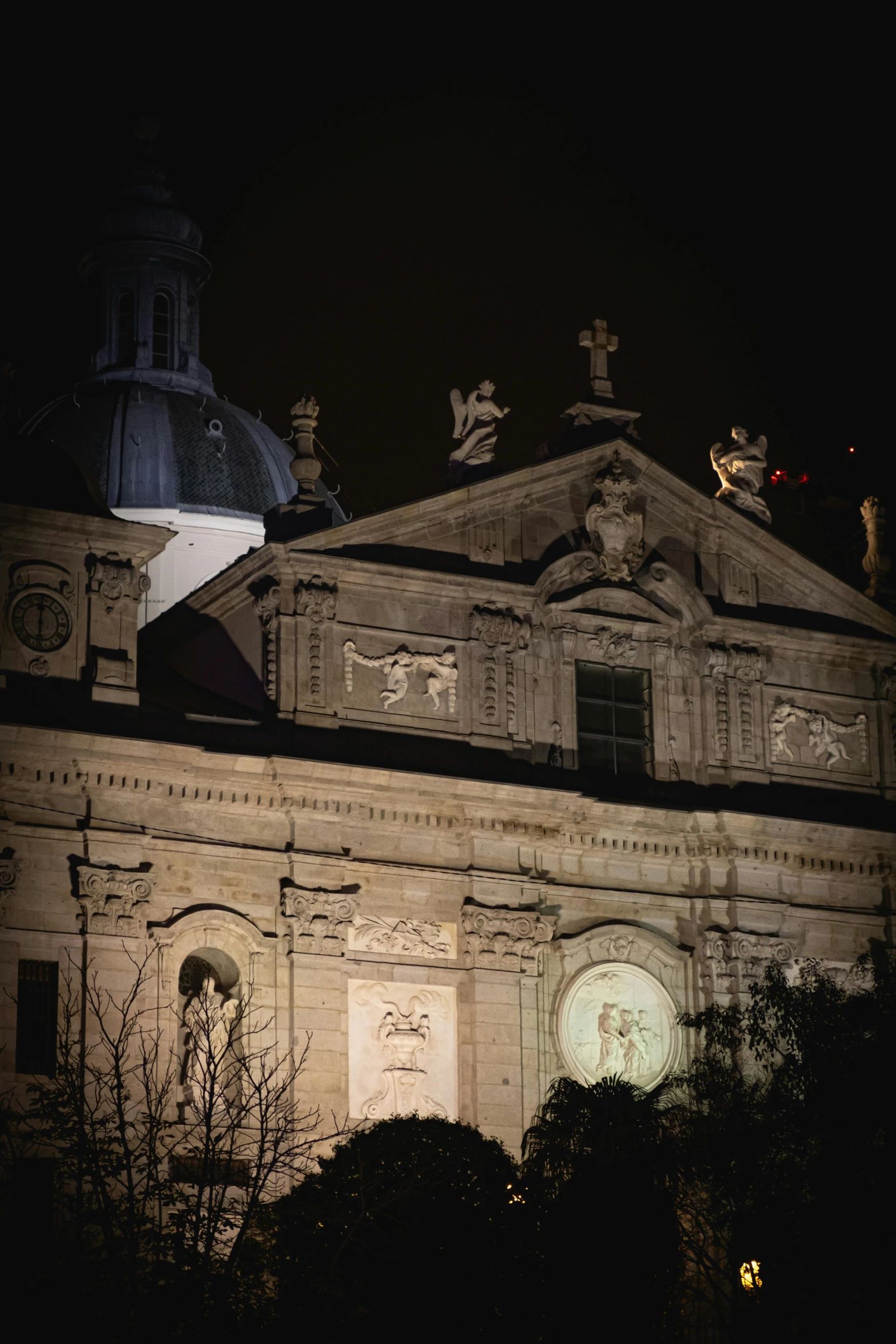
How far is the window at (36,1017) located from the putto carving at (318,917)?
360cm

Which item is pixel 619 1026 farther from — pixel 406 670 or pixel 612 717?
pixel 406 670

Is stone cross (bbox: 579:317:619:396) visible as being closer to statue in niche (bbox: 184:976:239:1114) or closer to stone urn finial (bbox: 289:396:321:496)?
stone urn finial (bbox: 289:396:321:496)

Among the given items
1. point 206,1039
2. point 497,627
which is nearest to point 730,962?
point 497,627

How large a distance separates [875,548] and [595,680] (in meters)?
6.51

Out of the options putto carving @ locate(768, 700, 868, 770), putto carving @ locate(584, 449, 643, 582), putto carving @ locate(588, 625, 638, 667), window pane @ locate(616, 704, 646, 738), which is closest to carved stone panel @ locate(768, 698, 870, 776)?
putto carving @ locate(768, 700, 868, 770)

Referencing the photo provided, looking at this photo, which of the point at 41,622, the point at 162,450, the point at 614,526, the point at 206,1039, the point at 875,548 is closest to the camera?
the point at 206,1039

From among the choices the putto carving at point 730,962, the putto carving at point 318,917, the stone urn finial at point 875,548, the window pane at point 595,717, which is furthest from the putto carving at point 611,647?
the putto carving at point 318,917

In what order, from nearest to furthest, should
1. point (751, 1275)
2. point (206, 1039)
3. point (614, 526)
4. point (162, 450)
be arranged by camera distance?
point (751, 1275)
point (206, 1039)
point (614, 526)
point (162, 450)

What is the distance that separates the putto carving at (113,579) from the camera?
40.4 metres

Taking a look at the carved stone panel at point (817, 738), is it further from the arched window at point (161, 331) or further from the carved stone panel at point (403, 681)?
the arched window at point (161, 331)

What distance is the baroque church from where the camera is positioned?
130 feet

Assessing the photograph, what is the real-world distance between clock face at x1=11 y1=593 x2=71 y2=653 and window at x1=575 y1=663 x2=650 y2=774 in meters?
8.47

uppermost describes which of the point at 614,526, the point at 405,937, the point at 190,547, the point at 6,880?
the point at 190,547

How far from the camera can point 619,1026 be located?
42.3m
